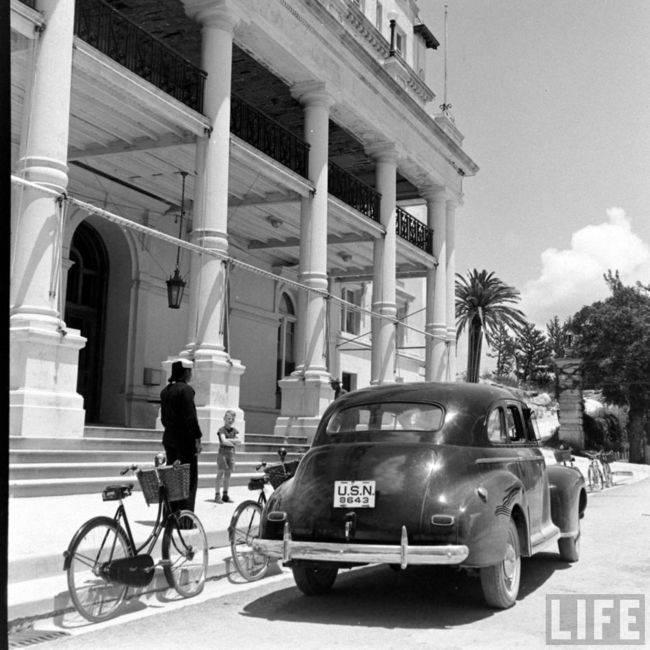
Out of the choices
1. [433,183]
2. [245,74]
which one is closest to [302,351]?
[245,74]

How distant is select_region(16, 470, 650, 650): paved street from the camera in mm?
5418

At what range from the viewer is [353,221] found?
21375 mm

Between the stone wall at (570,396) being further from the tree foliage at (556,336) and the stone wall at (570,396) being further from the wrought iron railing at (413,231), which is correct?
the tree foliage at (556,336)

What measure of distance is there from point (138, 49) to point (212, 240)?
11.7 ft

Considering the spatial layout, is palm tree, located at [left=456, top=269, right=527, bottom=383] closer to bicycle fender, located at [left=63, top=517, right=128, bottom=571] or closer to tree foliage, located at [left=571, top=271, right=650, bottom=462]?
tree foliage, located at [left=571, top=271, right=650, bottom=462]

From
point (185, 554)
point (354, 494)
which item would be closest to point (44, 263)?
point (185, 554)

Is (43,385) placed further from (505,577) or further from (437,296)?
(437,296)

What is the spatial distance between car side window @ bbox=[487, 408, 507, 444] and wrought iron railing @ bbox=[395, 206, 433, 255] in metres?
18.0

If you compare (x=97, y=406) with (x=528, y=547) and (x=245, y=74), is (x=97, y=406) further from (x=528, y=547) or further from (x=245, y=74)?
(x=528, y=547)

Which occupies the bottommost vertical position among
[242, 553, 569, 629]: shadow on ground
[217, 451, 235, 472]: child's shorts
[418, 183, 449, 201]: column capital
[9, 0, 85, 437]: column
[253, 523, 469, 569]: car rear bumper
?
[242, 553, 569, 629]: shadow on ground

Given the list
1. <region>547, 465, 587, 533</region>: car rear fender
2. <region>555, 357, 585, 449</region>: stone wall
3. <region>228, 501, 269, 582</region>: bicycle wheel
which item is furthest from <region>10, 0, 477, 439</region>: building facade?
<region>555, 357, 585, 449</region>: stone wall

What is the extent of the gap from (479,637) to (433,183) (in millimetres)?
22079

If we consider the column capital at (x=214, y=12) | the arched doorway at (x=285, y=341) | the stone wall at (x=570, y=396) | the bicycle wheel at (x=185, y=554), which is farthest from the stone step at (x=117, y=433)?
the stone wall at (x=570, y=396)

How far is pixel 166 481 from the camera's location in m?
6.82
